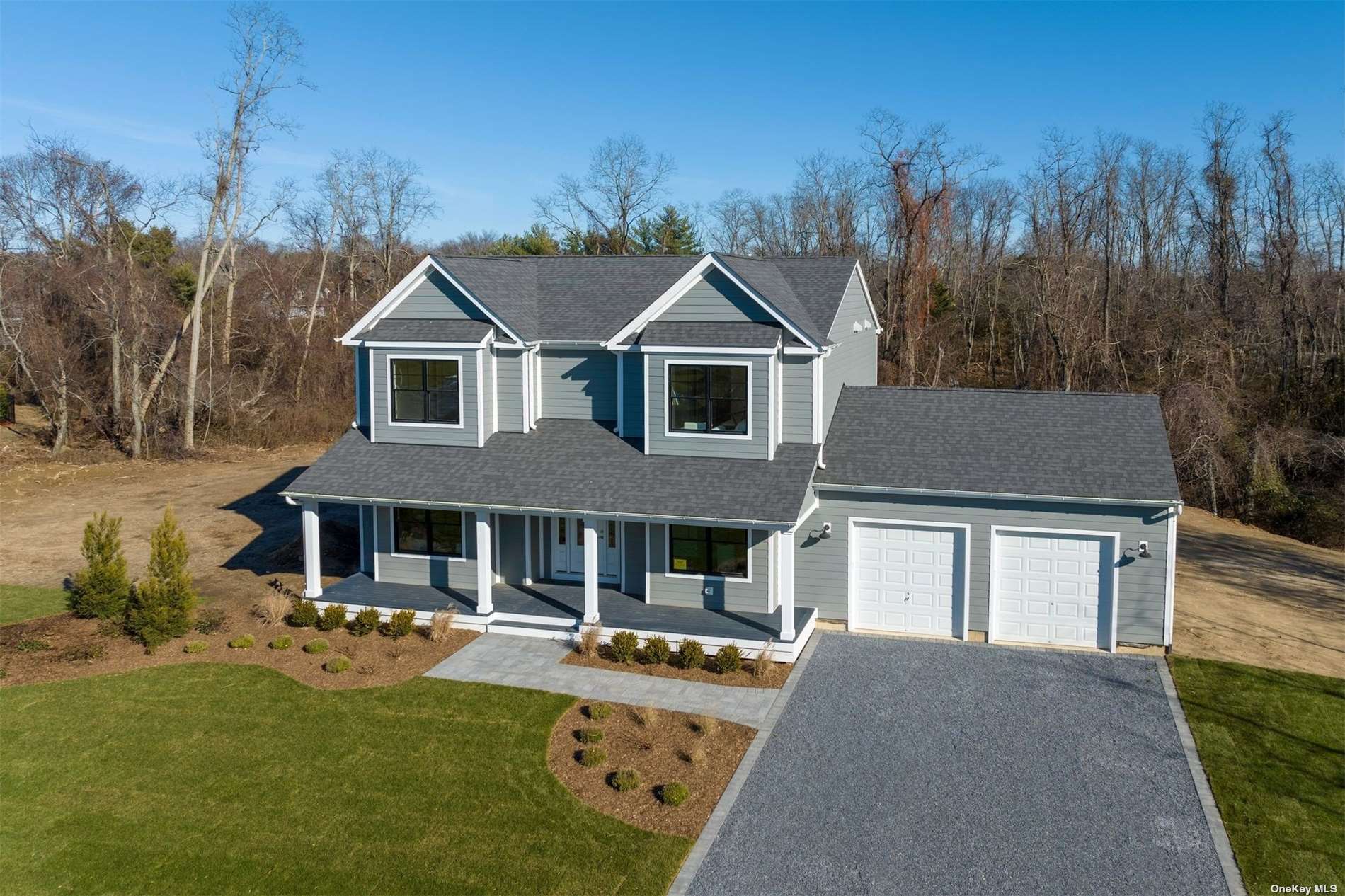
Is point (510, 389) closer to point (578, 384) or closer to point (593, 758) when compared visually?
point (578, 384)

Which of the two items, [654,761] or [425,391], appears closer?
[654,761]

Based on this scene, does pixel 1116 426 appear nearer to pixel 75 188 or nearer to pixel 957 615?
pixel 957 615

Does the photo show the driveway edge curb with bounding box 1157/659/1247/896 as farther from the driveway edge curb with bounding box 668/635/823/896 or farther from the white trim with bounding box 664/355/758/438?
the white trim with bounding box 664/355/758/438

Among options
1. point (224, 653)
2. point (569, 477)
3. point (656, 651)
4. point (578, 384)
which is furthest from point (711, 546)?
point (224, 653)

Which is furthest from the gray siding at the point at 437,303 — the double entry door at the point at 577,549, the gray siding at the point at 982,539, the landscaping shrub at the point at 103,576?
the gray siding at the point at 982,539

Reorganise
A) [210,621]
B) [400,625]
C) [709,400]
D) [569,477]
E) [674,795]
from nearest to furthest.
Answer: [674,795], [400,625], [210,621], [569,477], [709,400]

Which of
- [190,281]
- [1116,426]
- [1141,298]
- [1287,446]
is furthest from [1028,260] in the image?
[190,281]

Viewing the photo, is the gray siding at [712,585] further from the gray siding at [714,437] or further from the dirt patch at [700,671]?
the dirt patch at [700,671]
